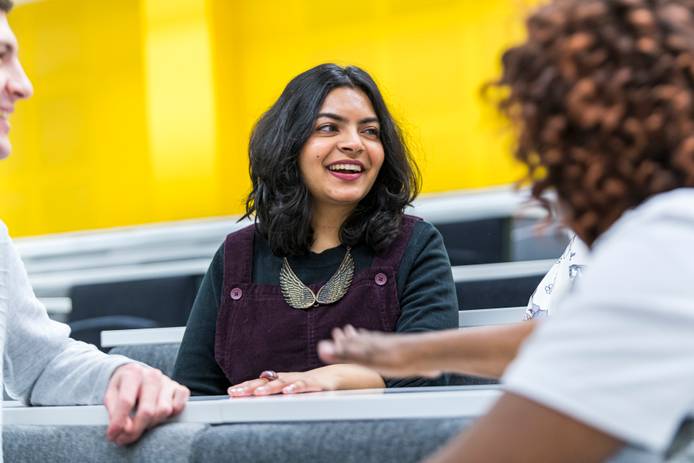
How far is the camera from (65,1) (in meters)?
6.63

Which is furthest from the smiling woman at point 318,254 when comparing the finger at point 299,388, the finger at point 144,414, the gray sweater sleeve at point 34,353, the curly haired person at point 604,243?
the curly haired person at point 604,243

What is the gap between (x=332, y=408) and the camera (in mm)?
898

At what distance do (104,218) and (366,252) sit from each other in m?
4.82

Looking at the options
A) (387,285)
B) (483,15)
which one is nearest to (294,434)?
(387,285)

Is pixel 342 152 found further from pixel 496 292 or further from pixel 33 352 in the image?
pixel 33 352

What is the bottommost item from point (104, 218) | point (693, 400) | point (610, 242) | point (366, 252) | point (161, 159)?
point (104, 218)

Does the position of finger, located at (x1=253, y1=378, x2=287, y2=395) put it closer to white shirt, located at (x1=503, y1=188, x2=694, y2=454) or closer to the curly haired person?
the curly haired person

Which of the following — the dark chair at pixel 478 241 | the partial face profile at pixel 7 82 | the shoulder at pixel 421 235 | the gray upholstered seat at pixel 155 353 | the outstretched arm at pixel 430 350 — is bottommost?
the dark chair at pixel 478 241

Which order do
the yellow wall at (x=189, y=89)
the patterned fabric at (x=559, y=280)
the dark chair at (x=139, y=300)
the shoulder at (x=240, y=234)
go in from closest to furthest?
the patterned fabric at (x=559, y=280) < the shoulder at (x=240, y=234) < the dark chair at (x=139, y=300) < the yellow wall at (x=189, y=89)

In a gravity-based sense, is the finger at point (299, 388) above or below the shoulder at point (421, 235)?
below

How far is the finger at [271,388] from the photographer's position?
1390mm

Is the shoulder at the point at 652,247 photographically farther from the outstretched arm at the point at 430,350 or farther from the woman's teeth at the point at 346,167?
the woman's teeth at the point at 346,167

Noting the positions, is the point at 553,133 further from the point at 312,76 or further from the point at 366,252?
the point at 312,76

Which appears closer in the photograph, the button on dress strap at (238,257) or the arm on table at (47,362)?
the arm on table at (47,362)
